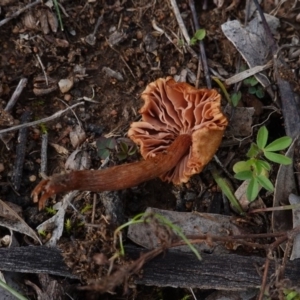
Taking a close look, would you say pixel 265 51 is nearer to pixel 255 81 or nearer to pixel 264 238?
pixel 255 81

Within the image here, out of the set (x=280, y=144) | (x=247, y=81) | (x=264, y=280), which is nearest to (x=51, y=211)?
(x=264, y=280)

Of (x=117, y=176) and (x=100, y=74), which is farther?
(x=100, y=74)

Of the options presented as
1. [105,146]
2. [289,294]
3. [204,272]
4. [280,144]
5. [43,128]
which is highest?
[43,128]

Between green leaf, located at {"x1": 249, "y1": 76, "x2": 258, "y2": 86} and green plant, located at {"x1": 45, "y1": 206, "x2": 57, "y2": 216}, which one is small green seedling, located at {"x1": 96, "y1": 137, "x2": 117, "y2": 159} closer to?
green plant, located at {"x1": 45, "y1": 206, "x2": 57, "y2": 216}

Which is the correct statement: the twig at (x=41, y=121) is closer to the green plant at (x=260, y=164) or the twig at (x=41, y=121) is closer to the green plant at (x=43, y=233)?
the green plant at (x=43, y=233)

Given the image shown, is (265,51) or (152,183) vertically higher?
(265,51)

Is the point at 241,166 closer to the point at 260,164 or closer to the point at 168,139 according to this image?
the point at 260,164

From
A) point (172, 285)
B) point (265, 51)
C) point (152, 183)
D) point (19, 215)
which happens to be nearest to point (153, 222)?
point (172, 285)
